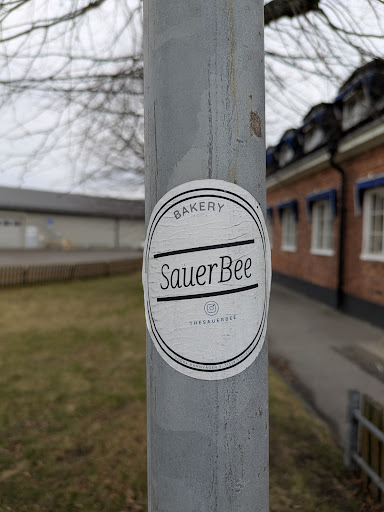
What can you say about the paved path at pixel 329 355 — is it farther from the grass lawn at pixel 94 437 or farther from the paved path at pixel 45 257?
the paved path at pixel 45 257

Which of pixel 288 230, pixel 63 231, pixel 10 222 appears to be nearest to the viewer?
pixel 288 230

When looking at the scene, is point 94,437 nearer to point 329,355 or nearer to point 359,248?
point 329,355

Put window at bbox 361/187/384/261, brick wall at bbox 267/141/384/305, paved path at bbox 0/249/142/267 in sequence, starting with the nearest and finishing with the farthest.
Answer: brick wall at bbox 267/141/384/305
window at bbox 361/187/384/261
paved path at bbox 0/249/142/267

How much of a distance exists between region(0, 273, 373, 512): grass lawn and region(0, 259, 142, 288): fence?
304 inches

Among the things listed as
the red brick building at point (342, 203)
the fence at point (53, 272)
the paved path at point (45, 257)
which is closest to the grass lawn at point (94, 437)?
the red brick building at point (342, 203)

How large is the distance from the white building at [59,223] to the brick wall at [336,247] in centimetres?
2084

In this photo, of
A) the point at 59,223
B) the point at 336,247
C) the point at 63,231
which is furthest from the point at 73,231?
the point at 336,247

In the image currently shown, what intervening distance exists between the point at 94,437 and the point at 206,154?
3.44m

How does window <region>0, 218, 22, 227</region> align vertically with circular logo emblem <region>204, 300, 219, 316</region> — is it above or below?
above

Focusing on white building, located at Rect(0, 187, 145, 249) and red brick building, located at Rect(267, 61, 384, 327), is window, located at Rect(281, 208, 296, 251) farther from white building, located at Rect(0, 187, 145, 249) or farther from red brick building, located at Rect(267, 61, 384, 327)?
white building, located at Rect(0, 187, 145, 249)

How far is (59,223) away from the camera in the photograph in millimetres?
36531

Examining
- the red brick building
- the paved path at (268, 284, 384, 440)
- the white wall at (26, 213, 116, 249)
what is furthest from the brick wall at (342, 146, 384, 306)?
the white wall at (26, 213, 116, 249)

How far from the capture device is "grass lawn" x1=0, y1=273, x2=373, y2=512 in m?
2.69

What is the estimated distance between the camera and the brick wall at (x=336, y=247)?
26.1 ft
